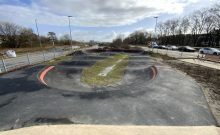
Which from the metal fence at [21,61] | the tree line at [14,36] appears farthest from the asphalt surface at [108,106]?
the tree line at [14,36]

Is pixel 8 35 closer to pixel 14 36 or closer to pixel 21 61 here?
pixel 14 36

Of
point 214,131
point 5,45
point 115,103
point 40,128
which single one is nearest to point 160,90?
point 115,103

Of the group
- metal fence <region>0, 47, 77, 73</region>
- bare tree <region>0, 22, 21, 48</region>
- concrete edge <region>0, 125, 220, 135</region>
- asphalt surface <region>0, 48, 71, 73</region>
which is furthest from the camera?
bare tree <region>0, 22, 21, 48</region>

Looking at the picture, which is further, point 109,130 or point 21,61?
point 21,61

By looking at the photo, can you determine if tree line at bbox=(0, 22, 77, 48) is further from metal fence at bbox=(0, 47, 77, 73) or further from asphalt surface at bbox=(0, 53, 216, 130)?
asphalt surface at bbox=(0, 53, 216, 130)

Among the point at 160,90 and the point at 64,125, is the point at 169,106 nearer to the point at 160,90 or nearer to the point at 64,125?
the point at 160,90

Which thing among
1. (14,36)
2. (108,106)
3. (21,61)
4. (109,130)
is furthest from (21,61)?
(14,36)

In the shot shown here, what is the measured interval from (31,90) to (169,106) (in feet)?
24.0

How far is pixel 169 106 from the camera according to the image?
266 inches

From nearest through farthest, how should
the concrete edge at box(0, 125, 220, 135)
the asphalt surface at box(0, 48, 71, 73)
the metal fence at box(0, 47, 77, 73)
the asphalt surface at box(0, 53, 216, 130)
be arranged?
the concrete edge at box(0, 125, 220, 135), the asphalt surface at box(0, 53, 216, 130), the metal fence at box(0, 47, 77, 73), the asphalt surface at box(0, 48, 71, 73)

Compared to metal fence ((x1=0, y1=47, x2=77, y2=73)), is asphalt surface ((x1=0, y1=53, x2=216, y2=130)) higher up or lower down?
lower down

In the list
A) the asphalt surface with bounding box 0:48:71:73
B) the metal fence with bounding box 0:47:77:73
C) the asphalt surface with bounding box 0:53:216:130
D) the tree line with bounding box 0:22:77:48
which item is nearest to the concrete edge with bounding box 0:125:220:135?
the asphalt surface with bounding box 0:53:216:130

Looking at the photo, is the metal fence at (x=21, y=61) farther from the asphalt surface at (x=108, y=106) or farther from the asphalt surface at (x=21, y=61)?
the asphalt surface at (x=108, y=106)

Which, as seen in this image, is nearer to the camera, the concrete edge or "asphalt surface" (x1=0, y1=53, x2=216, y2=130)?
the concrete edge
